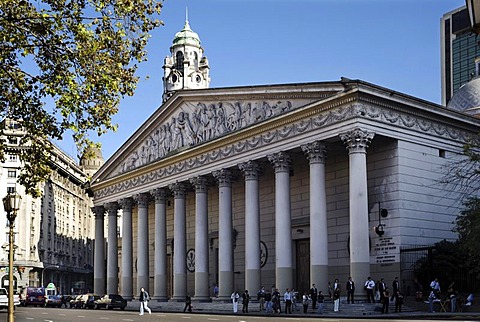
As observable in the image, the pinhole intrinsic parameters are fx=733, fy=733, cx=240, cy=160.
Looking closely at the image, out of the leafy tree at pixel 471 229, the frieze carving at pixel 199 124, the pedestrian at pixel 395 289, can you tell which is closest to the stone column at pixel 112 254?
the frieze carving at pixel 199 124

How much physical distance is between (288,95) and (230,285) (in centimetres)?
1339

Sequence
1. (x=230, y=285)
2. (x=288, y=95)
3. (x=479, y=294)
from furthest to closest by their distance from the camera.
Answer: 1. (x=230, y=285)
2. (x=288, y=95)
3. (x=479, y=294)

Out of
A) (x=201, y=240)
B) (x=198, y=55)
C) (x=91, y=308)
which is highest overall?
(x=198, y=55)

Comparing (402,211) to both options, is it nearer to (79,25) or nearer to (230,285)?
(230,285)

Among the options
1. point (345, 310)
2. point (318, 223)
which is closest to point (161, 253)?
point (318, 223)

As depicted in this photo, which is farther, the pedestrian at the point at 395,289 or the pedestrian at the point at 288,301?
the pedestrian at the point at 288,301

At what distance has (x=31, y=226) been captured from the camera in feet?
323

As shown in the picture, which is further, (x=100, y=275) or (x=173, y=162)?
(x=100, y=275)

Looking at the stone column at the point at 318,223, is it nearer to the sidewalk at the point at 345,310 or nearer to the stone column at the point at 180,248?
the sidewalk at the point at 345,310

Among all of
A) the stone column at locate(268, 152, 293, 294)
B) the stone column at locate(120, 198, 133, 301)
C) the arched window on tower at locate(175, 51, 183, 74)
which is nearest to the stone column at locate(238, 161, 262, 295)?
the stone column at locate(268, 152, 293, 294)

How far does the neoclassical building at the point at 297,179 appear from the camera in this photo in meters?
40.7

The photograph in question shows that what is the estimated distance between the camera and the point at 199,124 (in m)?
54.1

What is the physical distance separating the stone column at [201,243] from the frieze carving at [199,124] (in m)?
3.62

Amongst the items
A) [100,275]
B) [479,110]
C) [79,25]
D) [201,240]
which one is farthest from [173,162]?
[79,25]
